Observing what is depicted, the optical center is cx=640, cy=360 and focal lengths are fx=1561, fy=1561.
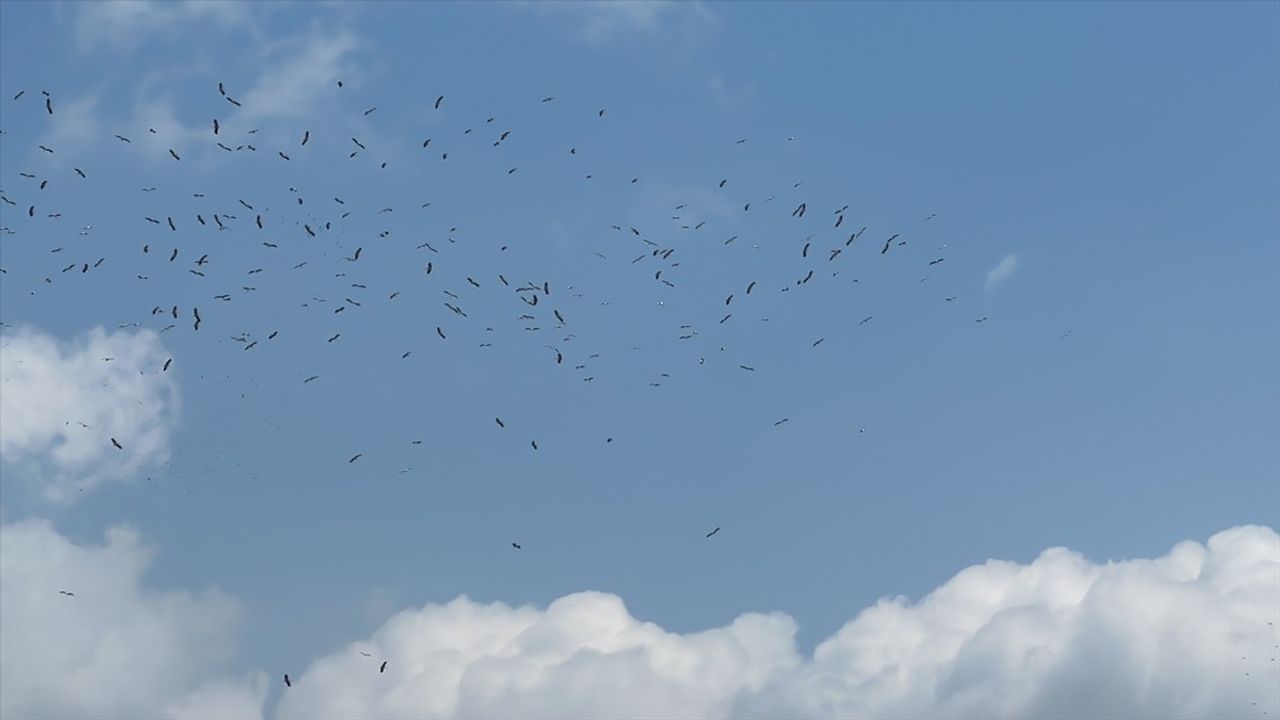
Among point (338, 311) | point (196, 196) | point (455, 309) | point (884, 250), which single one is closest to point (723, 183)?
point (884, 250)

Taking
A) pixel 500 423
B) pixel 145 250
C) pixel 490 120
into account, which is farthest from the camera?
pixel 500 423

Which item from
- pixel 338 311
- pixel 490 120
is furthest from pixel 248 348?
pixel 490 120

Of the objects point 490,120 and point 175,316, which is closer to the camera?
point 490,120

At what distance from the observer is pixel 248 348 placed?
113438 mm

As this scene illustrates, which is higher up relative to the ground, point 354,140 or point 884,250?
point 354,140

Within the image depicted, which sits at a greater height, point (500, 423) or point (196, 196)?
point (196, 196)

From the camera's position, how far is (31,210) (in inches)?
4434

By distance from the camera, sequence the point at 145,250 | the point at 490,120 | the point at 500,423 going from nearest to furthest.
→ the point at 490,120 → the point at 145,250 → the point at 500,423

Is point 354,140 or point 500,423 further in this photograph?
point 500,423

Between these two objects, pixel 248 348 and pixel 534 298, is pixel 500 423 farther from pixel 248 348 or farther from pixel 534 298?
pixel 248 348

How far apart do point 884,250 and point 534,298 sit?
27.3m

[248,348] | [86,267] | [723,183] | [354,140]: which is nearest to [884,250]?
[723,183]

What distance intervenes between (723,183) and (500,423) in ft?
91.1

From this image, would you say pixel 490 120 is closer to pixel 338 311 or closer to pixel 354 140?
pixel 354 140
